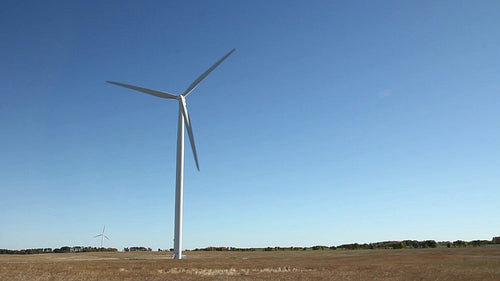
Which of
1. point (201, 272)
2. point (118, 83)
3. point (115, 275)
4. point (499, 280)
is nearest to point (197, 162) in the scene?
point (118, 83)

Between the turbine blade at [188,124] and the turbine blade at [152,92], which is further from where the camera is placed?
the turbine blade at [152,92]

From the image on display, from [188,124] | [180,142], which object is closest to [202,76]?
[188,124]

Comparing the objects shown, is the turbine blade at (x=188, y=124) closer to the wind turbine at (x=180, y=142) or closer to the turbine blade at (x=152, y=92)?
the wind turbine at (x=180, y=142)

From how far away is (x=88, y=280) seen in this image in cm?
3534

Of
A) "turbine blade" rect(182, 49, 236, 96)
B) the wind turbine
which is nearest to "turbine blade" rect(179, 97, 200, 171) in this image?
the wind turbine

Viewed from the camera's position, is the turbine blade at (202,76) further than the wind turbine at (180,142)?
Yes

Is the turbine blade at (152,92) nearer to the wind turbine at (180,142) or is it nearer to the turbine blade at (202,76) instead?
the wind turbine at (180,142)

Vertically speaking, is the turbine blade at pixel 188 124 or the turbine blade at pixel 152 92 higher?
the turbine blade at pixel 152 92

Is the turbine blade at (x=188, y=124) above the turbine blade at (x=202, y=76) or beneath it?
beneath

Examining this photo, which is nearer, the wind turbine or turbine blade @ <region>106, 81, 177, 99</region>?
the wind turbine

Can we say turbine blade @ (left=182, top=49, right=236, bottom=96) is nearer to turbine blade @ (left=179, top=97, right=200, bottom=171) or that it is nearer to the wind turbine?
the wind turbine

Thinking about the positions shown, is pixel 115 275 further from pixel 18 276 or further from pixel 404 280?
pixel 404 280

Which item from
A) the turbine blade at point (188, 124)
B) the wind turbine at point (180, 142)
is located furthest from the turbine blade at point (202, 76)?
the turbine blade at point (188, 124)

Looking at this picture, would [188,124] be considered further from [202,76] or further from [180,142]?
[202,76]
